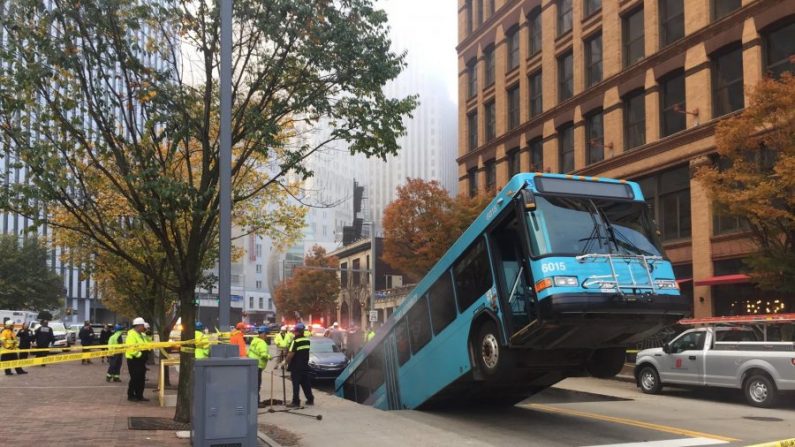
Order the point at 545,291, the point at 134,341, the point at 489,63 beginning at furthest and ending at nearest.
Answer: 1. the point at 489,63
2. the point at 134,341
3. the point at 545,291

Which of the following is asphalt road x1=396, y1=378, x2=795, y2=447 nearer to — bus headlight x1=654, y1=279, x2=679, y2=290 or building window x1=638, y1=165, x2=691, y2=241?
bus headlight x1=654, y1=279, x2=679, y2=290

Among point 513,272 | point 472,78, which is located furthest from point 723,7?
point 472,78

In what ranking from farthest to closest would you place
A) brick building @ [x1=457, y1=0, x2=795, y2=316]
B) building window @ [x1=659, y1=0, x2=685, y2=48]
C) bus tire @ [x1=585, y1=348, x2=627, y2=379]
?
building window @ [x1=659, y1=0, x2=685, y2=48] < brick building @ [x1=457, y1=0, x2=795, y2=316] < bus tire @ [x1=585, y1=348, x2=627, y2=379]

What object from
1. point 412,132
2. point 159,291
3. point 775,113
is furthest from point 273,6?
point 412,132

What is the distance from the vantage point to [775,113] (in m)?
Answer: 17.3

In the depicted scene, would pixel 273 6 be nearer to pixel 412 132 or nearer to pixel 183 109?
pixel 183 109

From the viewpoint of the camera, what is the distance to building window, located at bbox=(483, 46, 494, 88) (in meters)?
41.1

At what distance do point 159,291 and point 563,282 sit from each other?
18.3 meters

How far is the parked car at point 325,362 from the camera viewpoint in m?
22.1

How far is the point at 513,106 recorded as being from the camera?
127 ft

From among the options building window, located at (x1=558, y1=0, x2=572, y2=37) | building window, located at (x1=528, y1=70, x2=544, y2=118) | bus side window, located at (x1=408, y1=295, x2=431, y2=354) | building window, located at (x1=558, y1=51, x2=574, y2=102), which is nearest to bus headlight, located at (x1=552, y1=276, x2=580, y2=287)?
bus side window, located at (x1=408, y1=295, x2=431, y2=354)

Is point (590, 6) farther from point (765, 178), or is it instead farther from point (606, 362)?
point (606, 362)

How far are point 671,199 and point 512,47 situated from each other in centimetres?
1547

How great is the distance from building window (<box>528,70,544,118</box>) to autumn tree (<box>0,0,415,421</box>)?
2426cm
